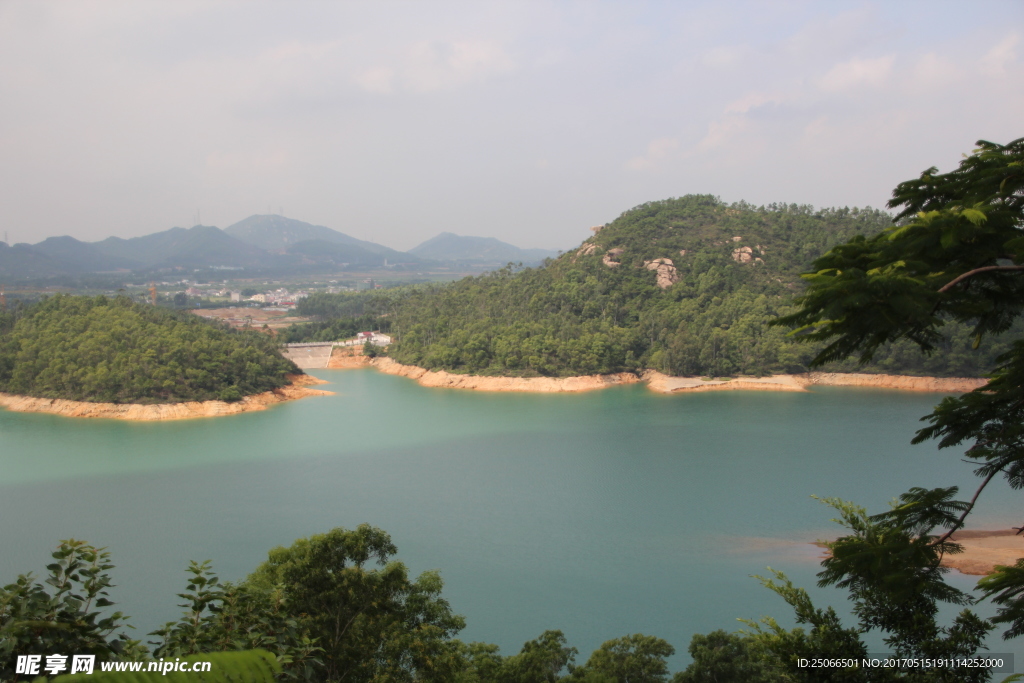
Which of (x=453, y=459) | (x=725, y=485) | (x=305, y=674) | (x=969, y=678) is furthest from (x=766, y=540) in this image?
(x=305, y=674)

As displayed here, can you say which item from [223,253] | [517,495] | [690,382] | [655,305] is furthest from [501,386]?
[223,253]

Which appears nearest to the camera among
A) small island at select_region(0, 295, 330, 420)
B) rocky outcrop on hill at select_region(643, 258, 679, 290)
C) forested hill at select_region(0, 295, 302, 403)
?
small island at select_region(0, 295, 330, 420)

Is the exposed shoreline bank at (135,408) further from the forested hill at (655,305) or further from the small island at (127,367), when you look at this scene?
the forested hill at (655,305)

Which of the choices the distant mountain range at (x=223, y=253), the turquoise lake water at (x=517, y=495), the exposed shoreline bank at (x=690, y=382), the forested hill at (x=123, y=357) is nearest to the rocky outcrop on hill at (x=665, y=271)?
the exposed shoreline bank at (x=690, y=382)

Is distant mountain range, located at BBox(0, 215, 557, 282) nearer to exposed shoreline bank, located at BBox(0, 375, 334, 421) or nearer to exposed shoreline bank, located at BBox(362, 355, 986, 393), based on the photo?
exposed shoreline bank, located at BBox(0, 375, 334, 421)

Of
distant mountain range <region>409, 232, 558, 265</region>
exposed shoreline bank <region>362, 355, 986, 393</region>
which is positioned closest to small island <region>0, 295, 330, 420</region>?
exposed shoreline bank <region>362, 355, 986, 393</region>

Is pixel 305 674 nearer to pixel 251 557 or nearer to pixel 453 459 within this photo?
pixel 251 557
